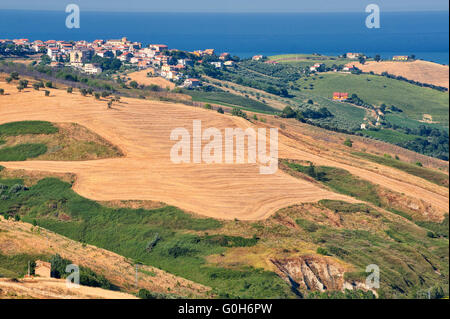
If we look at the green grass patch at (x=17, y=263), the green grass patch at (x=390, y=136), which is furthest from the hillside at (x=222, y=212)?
the green grass patch at (x=390, y=136)

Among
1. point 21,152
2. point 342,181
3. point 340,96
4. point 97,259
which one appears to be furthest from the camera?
point 340,96

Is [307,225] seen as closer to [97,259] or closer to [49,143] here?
[97,259]

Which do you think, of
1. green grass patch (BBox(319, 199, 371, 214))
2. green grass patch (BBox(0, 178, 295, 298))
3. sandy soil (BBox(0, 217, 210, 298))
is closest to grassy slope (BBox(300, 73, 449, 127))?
green grass patch (BBox(319, 199, 371, 214))

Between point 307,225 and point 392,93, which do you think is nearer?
point 307,225

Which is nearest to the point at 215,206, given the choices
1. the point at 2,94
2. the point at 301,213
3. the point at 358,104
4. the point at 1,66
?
the point at 301,213

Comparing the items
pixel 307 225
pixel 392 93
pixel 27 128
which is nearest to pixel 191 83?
pixel 392 93

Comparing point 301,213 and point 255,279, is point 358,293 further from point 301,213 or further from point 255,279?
point 301,213

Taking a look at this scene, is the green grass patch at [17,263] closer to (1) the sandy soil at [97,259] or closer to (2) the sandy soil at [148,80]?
(1) the sandy soil at [97,259]
